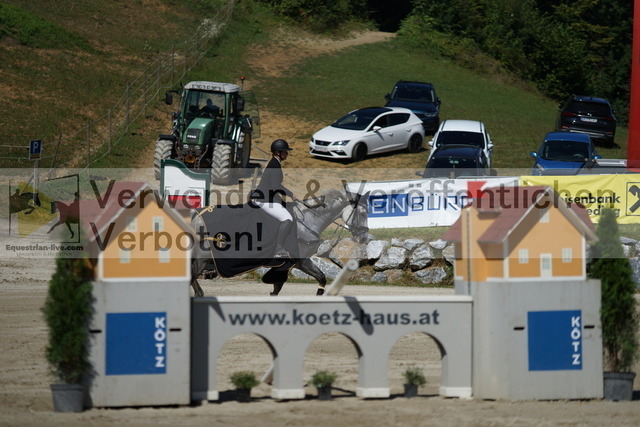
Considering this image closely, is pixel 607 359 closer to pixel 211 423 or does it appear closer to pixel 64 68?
pixel 211 423

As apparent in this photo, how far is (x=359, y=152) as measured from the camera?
1246 inches

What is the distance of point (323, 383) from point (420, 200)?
12585mm

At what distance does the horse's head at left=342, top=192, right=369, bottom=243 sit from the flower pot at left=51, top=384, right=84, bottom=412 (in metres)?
7.93

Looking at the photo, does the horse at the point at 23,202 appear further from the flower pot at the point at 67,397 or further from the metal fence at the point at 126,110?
the flower pot at the point at 67,397

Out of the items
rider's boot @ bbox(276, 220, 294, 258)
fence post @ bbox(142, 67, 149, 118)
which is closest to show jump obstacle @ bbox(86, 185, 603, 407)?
rider's boot @ bbox(276, 220, 294, 258)

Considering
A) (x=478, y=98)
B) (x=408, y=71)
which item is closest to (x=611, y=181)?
(x=478, y=98)

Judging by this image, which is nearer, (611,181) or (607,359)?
(607,359)

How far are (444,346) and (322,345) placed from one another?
3.53m

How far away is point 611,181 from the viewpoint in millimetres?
22250

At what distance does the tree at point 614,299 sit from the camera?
10664 millimetres

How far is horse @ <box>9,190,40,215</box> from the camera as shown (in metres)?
25.1

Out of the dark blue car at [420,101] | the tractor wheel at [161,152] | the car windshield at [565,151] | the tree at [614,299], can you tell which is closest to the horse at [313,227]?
the tree at [614,299]

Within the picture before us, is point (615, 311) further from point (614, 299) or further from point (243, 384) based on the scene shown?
point (243, 384)

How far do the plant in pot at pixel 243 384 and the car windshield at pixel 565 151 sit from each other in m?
20.5
